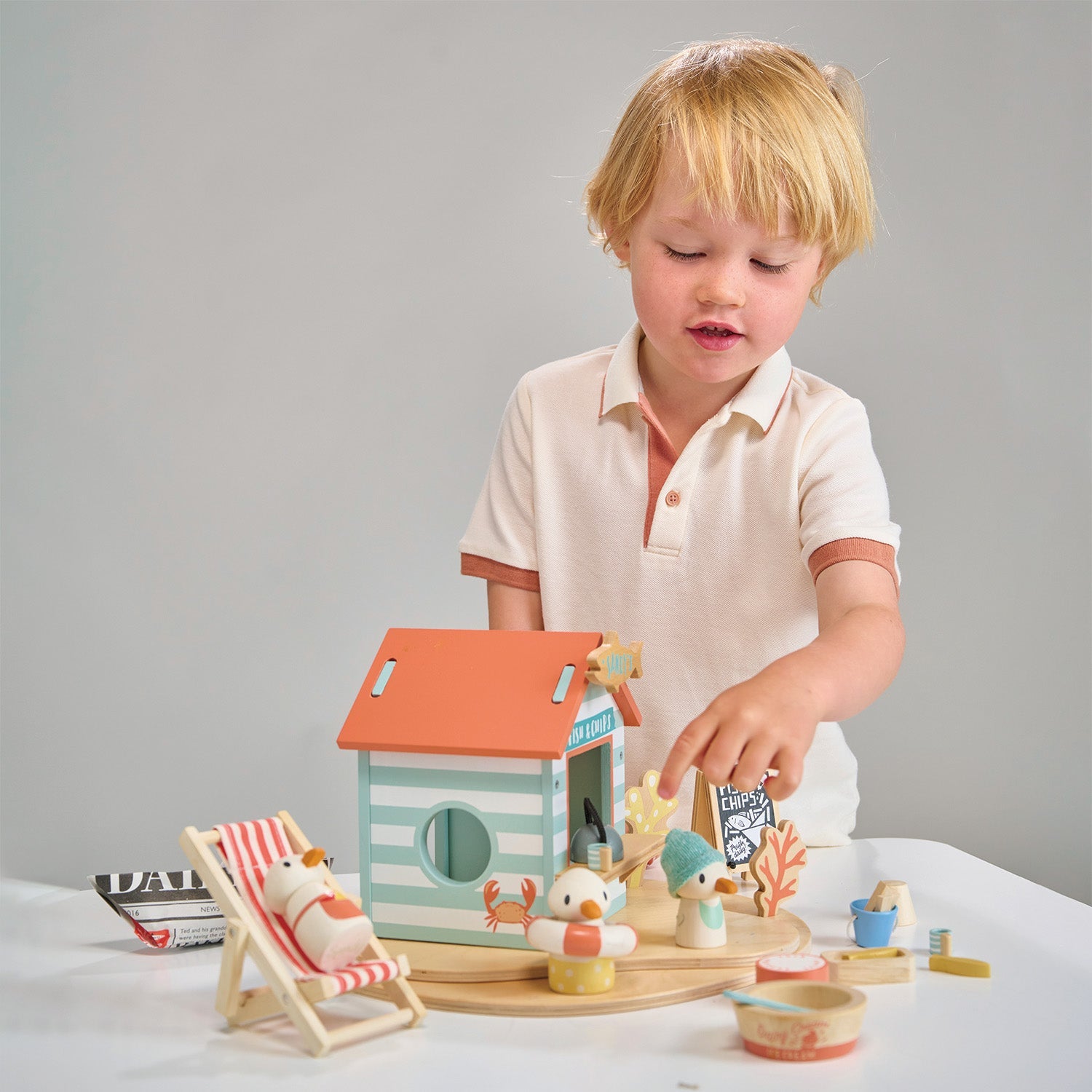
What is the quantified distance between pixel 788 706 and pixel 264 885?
1.00 ft

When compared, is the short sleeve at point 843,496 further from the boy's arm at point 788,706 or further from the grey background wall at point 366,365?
the grey background wall at point 366,365

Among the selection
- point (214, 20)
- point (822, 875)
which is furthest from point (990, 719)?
point (214, 20)

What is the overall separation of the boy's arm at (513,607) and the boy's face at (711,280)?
11.3 inches

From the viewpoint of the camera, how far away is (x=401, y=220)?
1776mm

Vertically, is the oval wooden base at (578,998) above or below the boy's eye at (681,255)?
below

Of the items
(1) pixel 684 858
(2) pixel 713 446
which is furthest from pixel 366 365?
(1) pixel 684 858

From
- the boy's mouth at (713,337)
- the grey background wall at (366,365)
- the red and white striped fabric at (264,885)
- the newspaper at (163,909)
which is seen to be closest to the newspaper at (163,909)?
the newspaper at (163,909)

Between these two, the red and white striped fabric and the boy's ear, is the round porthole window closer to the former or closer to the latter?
the red and white striped fabric

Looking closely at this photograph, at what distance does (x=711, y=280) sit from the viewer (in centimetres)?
92

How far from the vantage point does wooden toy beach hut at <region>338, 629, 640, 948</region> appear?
0.73 meters

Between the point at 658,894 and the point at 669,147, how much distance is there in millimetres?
556

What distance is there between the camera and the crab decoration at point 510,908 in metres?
0.73

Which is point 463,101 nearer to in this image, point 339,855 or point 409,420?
point 409,420

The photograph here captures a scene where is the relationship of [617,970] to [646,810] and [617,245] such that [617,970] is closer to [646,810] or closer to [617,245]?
[646,810]
